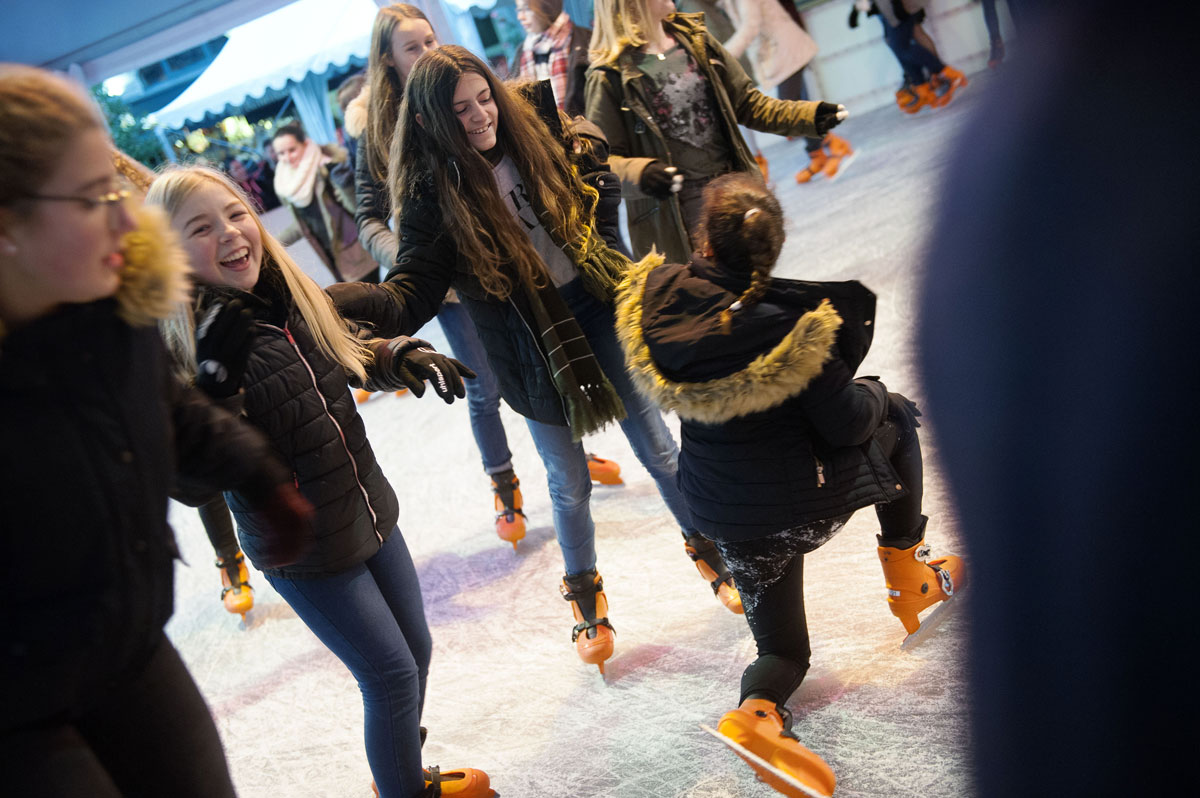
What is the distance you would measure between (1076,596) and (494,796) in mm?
2067

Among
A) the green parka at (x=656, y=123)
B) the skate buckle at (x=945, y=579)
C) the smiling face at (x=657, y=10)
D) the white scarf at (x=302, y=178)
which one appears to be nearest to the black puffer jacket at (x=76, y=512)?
the skate buckle at (x=945, y=579)

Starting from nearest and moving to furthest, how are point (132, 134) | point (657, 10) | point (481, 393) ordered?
1. point (657, 10)
2. point (481, 393)
3. point (132, 134)

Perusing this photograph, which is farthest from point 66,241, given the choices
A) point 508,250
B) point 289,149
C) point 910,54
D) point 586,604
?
point 910,54

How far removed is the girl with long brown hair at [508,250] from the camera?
2320 millimetres

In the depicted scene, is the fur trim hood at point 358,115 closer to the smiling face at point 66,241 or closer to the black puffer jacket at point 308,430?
the black puffer jacket at point 308,430

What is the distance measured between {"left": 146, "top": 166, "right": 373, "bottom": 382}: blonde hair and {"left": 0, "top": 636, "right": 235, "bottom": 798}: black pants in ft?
2.41

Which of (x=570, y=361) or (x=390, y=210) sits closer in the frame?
(x=570, y=361)

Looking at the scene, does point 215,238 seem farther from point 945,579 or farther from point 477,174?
point 945,579

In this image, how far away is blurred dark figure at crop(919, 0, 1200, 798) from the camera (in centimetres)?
35

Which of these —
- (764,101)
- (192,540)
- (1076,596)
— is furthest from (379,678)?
(192,540)

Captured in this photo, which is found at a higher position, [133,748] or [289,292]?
[289,292]

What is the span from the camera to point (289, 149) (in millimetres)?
5375

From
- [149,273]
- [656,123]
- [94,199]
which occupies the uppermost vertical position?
[94,199]

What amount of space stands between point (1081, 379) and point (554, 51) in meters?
4.39
